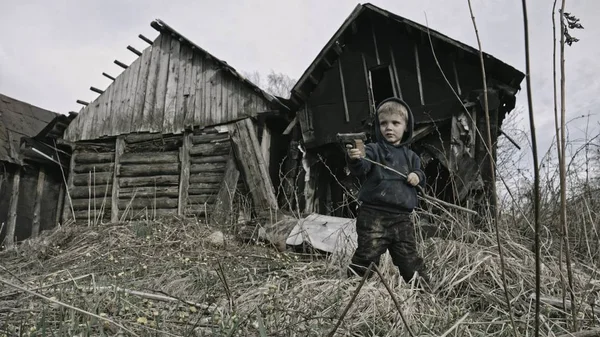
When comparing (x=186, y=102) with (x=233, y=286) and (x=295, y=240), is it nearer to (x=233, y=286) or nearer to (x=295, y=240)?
(x=295, y=240)

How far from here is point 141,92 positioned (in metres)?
10.4

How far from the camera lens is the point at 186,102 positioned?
10.0m

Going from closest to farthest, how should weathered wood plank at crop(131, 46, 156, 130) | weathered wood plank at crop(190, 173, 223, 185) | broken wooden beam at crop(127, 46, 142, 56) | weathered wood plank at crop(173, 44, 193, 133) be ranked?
weathered wood plank at crop(190, 173, 223, 185) < weathered wood plank at crop(173, 44, 193, 133) < weathered wood plank at crop(131, 46, 156, 130) < broken wooden beam at crop(127, 46, 142, 56)

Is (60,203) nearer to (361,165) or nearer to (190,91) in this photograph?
(190,91)

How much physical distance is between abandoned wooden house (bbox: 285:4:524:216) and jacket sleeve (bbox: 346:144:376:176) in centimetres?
385

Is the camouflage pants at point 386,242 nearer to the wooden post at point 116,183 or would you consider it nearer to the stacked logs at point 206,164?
the stacked logs at point 206,164

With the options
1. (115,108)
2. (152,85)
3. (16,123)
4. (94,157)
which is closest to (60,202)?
(94,157)

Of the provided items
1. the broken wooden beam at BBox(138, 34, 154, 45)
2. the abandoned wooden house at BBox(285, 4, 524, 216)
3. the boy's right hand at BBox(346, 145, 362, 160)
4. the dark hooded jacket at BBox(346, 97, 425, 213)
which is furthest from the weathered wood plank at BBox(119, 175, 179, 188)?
the boy's right hand at BBox(346, 145, 362, 160)

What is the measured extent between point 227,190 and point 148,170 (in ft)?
7.46

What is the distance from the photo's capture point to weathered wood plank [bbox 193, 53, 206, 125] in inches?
390

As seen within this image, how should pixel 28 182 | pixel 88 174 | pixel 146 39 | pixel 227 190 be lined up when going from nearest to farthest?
pixel 227 190, pixel 88 174, pixel 146 39, pixel 28 182

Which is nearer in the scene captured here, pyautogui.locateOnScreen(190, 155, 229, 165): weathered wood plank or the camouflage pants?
the camouflage pants

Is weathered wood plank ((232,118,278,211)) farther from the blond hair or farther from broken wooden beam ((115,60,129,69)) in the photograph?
the blond hair

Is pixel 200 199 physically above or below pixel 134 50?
below
